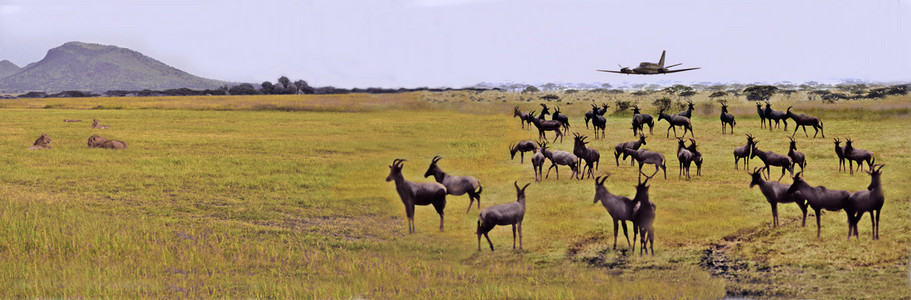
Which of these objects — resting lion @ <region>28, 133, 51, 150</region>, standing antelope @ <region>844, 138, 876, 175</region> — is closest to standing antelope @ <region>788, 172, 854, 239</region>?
standing antelope @ <region>844, 138, 876, 175</region>

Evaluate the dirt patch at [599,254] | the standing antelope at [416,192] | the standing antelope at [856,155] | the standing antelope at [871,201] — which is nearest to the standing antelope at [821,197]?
the standing antelope at [871,201]

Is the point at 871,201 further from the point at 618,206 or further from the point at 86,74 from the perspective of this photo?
the point at 86,74

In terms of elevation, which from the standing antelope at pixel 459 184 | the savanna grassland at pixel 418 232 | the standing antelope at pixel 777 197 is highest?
the standing antelope at pixel 459 184

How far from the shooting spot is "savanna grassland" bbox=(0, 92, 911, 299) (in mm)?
11883

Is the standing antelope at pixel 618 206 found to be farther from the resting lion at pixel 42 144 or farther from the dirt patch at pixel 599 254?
the resting lion at pixel 42 144

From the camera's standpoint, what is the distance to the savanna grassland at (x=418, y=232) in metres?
11.9

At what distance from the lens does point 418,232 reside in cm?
1431

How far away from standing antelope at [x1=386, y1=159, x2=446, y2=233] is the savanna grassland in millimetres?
646

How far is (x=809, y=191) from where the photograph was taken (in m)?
13.3

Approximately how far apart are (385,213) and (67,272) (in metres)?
6.91

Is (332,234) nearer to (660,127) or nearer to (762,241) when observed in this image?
(762,241)

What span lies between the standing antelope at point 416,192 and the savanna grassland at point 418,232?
25.4 inches

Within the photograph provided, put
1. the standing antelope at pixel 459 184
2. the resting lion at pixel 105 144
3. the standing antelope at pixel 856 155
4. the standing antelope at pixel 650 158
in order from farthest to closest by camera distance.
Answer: the resting lion at pixel 105 144, the standing antelope at pixel 650 158, the standing antelope at pixel 856 155, the standing antelope at pixel 459 184

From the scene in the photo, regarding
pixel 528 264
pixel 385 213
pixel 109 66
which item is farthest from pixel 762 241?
pixel 109 66
